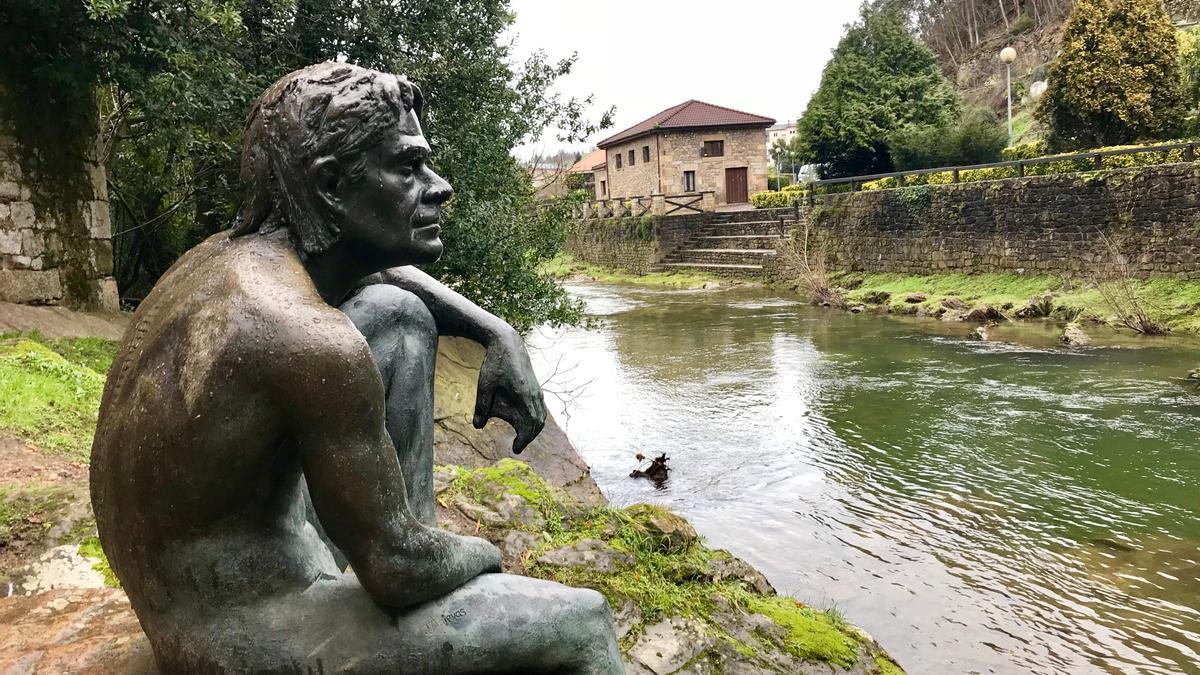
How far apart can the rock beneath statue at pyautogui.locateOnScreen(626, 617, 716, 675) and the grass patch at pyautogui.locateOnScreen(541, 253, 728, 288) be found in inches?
768

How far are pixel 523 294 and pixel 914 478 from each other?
15.2 ft

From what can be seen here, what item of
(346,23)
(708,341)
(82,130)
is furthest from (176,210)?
(708,341)

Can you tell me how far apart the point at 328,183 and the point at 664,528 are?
3.31 metres

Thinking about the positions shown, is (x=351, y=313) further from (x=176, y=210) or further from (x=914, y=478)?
(x=176, y=210)

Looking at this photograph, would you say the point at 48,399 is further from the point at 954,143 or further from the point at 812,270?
the point at 954,143

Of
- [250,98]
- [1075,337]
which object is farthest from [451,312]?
[1075,337]

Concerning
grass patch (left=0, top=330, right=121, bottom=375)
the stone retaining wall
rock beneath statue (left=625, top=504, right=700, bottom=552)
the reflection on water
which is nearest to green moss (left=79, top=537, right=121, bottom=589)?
rock beneath statue (left=625, top=504, right=700, bottom=552)

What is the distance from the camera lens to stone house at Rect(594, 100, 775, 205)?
4000 centimetres

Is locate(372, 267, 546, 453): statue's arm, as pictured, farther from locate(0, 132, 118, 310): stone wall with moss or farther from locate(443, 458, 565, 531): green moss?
locate(0, 132, 118, 310): stone wall with moss

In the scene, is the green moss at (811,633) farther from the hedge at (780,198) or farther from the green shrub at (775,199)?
the green shrub at (775,199)

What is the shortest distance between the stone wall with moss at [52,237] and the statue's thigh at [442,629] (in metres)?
8.05

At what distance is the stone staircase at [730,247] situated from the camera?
1075 inches

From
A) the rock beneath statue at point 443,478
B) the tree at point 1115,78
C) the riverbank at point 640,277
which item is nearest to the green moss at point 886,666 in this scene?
the rock beneath statue at point 443,478

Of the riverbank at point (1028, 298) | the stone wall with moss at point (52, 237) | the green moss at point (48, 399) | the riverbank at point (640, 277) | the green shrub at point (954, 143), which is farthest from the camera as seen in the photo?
the riverbank at point (640, 277)
